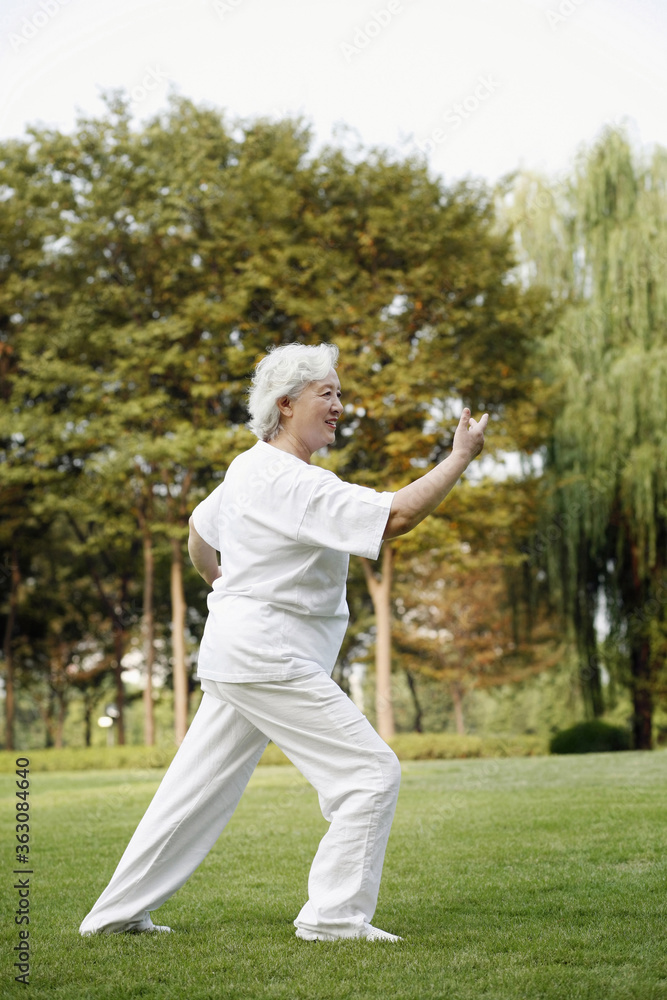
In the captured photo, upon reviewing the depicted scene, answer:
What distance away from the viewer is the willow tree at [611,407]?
20812 millimetres

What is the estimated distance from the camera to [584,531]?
21.7 metres

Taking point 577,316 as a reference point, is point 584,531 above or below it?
below

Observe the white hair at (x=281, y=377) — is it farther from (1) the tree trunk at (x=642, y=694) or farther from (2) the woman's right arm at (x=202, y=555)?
(1) the tree trunk at (x=642, y=694)

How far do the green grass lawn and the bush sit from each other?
12.6 metres

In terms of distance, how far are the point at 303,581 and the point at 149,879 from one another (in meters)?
1.29

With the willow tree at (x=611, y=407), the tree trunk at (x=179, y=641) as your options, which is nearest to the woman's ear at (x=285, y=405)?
the tree trunk at (x=179, y=641)

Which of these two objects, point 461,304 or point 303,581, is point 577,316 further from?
point 303,581

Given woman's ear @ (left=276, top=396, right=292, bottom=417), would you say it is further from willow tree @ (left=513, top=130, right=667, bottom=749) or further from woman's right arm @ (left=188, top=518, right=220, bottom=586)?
willow tree @ (left=513, top=130, right=667, bottom=749)

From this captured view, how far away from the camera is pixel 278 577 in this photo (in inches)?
139

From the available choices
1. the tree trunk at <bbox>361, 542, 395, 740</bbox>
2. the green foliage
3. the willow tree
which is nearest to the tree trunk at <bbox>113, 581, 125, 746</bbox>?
the green foliage

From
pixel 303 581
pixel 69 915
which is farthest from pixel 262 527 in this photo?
pixel 69 915

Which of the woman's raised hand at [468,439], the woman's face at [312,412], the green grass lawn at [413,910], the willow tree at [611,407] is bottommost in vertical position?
the green grass lawn at [413,910]

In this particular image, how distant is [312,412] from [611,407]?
18221 mm

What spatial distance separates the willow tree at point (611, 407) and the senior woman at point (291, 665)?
17116 mm
